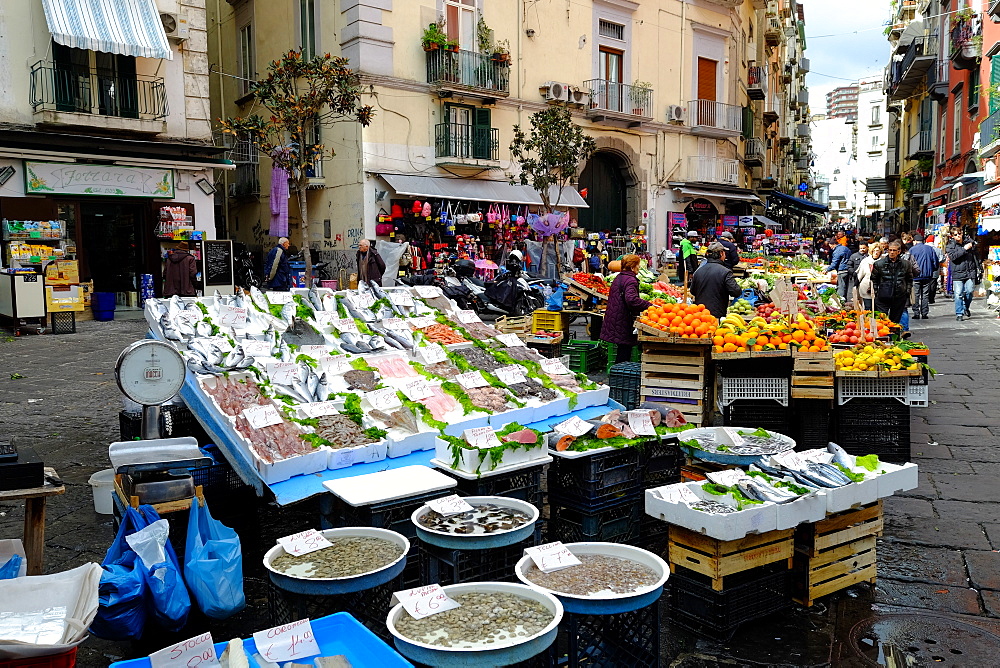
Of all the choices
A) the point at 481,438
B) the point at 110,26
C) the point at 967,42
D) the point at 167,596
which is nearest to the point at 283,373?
the point at 481,438

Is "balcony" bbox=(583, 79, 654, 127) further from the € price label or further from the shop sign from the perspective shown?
the € price label

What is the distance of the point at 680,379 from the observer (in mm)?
7012

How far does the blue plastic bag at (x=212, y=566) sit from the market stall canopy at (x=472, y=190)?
15.2 meters

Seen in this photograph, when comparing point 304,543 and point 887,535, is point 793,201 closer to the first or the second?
point 887,535

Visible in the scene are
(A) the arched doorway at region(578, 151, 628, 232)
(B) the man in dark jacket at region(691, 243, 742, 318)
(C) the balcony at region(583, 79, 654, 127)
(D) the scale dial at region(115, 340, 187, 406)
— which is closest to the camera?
(D) the scale dial at region(115, 340, 187, 406)

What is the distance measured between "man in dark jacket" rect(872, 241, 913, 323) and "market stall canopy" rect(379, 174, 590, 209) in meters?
9.91

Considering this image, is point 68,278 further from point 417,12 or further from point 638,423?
point 638,423

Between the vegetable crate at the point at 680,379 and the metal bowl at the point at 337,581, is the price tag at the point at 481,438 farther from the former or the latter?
the vegetable crate at the point at 680,379

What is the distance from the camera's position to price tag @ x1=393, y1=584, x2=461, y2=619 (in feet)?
8.82

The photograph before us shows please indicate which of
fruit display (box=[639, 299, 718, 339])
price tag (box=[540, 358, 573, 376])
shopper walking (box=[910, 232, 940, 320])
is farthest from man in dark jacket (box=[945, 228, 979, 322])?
price tag (box=[540, 358, 573, 376])

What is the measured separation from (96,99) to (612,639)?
16.0 metres

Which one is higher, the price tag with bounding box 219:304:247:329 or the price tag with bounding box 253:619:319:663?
the price tag with bounding box 219:304:247:329

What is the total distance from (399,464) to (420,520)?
1608mm

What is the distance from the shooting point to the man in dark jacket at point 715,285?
8.71 m
